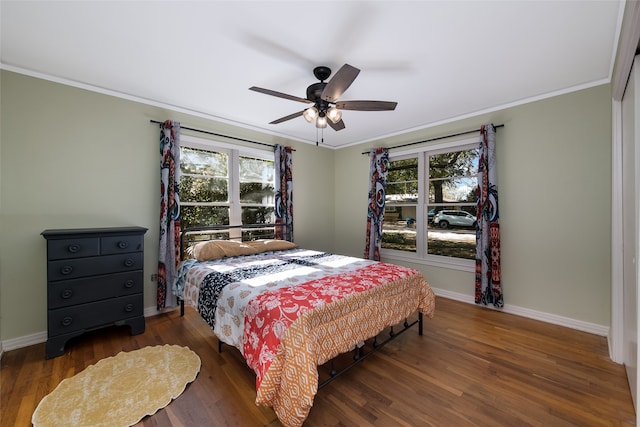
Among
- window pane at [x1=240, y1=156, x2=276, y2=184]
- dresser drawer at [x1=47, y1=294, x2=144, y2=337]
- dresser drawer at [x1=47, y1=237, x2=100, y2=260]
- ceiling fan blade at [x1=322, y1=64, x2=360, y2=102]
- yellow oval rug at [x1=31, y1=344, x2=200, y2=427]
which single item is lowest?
yellow oval rug at [x1=31, y1=344, x2=200, y2=427]

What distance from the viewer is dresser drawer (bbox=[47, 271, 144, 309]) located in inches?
90.5

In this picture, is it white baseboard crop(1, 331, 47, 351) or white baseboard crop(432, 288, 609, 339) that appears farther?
white baseboard crop(432, 288, 609, 339)

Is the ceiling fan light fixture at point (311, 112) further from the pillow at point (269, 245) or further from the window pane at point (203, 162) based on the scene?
the window pane at point (203, 162)

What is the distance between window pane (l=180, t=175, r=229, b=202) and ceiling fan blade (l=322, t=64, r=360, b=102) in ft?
7.56

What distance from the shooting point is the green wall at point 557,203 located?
2.70m

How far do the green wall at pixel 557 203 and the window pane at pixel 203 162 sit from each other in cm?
349

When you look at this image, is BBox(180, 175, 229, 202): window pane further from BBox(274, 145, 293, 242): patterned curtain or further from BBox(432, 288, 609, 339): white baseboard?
BBox(432, 288, 609, 339): white baseboard

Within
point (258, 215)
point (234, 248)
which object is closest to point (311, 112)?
point (234, 248)

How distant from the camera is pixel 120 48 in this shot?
215 centimetres

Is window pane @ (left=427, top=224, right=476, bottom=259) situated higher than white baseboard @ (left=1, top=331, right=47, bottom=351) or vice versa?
window pane @ (left=427, top=224, right=476, bottom=259)

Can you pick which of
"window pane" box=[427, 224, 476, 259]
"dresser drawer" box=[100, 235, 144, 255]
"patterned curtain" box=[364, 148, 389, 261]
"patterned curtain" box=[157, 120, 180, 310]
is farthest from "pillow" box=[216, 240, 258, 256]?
"window pane" box=[427, 224, 476, 259]

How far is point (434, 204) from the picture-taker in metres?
4.03

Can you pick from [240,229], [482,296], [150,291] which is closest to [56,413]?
[150,291]

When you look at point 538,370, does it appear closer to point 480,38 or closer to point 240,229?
point 480,38
